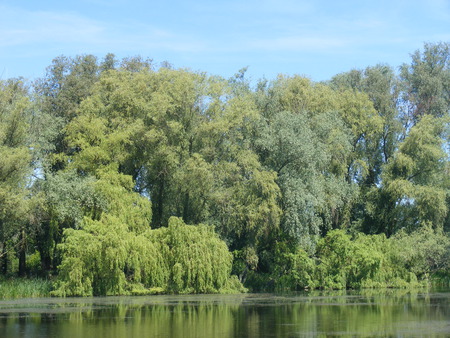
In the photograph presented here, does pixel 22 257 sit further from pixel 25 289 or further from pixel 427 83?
pixel 427 83

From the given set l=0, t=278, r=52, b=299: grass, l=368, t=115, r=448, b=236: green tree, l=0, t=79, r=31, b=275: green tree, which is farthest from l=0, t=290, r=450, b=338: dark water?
l=368, t=115, r=448, b=236: green tree

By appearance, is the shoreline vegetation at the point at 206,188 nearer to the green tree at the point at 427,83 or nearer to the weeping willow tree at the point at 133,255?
the weeping willow tree at the point at 133,255

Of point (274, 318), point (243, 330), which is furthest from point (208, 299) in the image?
point (243, 330)

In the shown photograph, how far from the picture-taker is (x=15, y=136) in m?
46.1

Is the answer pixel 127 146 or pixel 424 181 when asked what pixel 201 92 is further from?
pixel 424 181

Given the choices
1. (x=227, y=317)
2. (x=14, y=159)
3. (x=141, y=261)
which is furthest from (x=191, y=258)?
(x=227, y=317)

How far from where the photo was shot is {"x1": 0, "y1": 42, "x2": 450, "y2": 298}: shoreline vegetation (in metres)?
42.6

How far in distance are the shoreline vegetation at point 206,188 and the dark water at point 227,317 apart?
5.86 metres

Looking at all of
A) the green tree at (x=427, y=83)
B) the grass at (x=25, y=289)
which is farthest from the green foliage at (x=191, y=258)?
the green tree at (x=427, y=83)

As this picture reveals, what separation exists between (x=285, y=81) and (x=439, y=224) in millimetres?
17567

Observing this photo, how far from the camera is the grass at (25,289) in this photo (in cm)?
3972

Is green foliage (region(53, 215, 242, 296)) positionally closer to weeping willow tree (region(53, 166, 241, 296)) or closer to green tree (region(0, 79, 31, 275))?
weeping willow tree (region(53, 166, 241, 296))

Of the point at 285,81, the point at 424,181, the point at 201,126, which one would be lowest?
the point at 424,181

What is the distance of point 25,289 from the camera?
40719 millimetres
